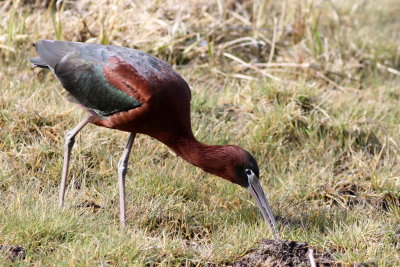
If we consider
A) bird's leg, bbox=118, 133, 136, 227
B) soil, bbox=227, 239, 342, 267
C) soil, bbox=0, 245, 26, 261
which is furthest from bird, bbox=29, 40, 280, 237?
soil, bbox=0, 245, 26, 261

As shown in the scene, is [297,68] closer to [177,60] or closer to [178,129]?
[177,60]

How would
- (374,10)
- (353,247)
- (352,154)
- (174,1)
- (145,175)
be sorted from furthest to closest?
(374,10) → (174,1) → (352,154) → (145,175) → (353,247)

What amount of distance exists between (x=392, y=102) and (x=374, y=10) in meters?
3.03

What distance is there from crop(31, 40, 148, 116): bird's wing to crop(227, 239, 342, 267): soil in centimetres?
134

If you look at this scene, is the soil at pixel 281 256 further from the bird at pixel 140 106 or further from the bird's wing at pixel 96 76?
the bird's wing at pixel 96 76

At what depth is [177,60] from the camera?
751 cm

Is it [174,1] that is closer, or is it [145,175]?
[145,175]

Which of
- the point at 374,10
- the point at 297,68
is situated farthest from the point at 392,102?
the point at 374,10

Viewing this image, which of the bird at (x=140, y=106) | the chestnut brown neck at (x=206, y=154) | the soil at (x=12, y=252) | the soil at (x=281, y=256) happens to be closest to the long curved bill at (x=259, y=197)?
the bird at (x=140, y=106)

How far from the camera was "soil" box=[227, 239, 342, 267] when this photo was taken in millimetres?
4316

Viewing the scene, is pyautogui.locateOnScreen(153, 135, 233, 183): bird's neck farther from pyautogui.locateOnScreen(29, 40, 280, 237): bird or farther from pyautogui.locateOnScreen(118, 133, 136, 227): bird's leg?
pyautogui.locateOnScreen(118, 133, 136, 227): bird's leg

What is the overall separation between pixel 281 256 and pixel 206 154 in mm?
1013

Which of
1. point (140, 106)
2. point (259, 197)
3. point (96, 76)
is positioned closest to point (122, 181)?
point (140, 106)

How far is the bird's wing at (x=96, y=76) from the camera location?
496cm
